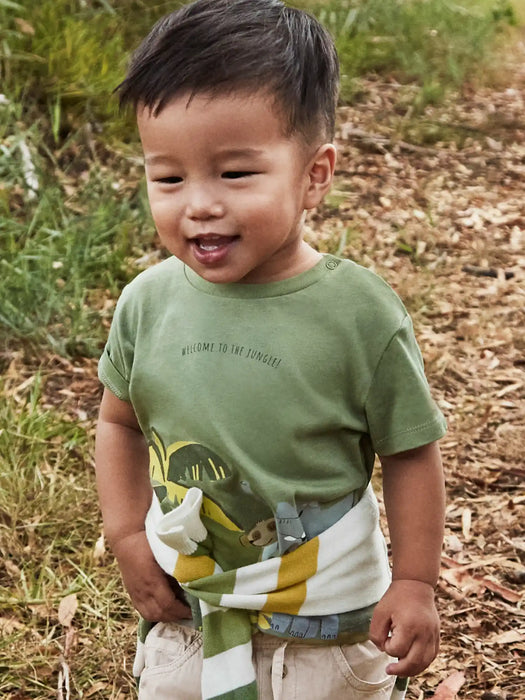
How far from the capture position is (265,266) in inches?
61.4

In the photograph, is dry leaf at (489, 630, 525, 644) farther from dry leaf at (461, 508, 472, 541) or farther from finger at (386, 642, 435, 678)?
finger at (386, 642, 435, 678)

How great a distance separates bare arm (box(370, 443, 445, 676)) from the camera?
1590mm

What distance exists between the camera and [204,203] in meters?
1.42

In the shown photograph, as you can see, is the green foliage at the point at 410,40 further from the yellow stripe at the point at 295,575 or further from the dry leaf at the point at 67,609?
the yellow stripe at the point at 295,575

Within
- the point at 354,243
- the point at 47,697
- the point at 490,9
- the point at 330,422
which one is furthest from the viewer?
the point at 490,9

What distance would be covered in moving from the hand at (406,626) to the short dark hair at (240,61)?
0.70 meters

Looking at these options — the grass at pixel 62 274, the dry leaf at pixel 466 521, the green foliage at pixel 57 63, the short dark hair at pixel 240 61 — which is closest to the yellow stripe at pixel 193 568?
the short dark hair at pixel 240 61

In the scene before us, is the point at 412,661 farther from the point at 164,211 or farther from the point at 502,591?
the point at 502,591

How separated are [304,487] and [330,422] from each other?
107 millimetres

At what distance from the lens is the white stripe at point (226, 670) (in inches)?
63.3

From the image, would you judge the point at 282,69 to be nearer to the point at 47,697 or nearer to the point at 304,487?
the point at 304,487

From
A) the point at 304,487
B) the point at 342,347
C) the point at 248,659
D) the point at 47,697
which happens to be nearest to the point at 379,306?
the point at 342,347

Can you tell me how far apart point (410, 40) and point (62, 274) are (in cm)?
319

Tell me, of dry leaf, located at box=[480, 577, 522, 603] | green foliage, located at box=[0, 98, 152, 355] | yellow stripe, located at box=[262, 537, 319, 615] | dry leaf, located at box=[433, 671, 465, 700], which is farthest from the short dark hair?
green foliage, located at box=[0, 98, 152, 355]
